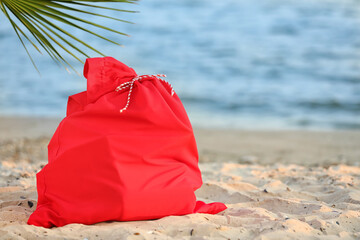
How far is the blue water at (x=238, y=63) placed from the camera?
7.19 meters

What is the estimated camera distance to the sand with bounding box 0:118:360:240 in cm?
211

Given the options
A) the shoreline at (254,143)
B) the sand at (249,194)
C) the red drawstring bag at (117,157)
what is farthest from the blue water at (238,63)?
the red drawstring bag at (117,157)

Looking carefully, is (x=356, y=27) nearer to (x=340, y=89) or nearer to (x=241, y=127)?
(x=340, y=89)

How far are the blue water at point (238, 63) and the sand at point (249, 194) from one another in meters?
1.48

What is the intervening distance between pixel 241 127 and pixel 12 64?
5625 mm

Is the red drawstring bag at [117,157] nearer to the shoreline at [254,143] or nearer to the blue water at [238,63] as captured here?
the shoreline at [254,143]

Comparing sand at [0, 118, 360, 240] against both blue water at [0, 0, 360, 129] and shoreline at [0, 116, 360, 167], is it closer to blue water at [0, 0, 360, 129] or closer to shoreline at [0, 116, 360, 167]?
shoreline at [0, 116, 360, 167]

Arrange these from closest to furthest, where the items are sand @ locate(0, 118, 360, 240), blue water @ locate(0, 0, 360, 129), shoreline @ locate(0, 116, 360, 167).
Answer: sand @ locate(0, 118, 360, 240) → shoreline @ locate(0, 116, 360, 167) → blue water @ locate(0, 0, 360, 129)

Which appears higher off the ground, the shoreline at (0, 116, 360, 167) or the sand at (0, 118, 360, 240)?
the sand at (0, 118, 360, 240)

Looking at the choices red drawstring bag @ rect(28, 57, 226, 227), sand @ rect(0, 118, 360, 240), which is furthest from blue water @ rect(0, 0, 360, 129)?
red drawstring bag @ rect(28, 57, 226, 227)

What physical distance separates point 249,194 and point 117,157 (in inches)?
44.2

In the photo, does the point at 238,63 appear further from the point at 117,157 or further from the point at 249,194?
the point at 117,157

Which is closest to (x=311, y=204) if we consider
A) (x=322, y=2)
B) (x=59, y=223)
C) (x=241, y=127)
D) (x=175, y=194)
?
(x=175, y=194)

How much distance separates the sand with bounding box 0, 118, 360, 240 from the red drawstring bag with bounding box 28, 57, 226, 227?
86mm
